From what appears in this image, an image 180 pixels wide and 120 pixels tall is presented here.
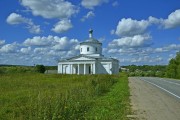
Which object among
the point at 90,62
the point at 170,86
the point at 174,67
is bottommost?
the point at 170,86

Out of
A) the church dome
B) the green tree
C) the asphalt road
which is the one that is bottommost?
the asphalt road

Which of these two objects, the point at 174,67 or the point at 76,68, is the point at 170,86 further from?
the point at 76,68

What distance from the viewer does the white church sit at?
9250 centimetres

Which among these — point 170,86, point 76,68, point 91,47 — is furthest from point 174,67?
point 170,86

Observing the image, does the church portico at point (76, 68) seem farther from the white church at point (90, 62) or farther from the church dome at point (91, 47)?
the church dome at point (91, 47)

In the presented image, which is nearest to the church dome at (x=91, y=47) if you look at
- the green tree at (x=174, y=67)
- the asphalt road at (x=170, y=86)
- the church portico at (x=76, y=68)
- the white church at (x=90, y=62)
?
the white church at (x=90, y=62)

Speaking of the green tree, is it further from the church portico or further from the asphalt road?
the asphalt road

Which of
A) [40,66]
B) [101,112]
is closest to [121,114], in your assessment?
[101,112]

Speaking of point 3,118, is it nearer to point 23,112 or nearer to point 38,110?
point 23,112

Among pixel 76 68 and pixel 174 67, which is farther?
pixel 76 68

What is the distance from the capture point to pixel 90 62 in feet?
303

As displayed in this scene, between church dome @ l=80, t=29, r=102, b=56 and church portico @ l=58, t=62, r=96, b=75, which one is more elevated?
church dome @ l=80, t=29, r=102, b=56

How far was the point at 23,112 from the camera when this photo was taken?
1315cm

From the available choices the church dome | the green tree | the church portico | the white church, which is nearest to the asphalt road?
the green tree
